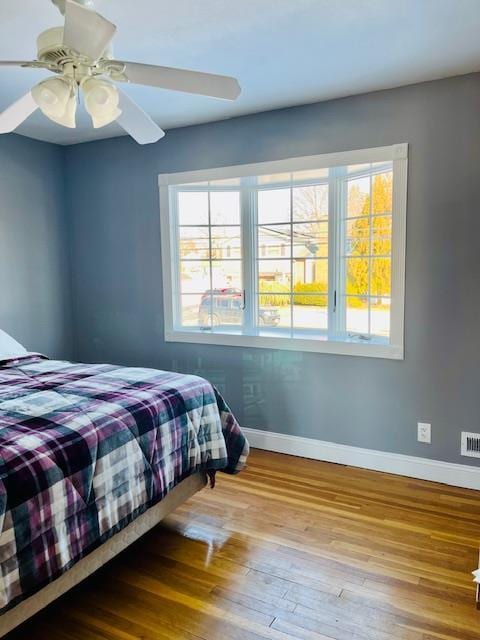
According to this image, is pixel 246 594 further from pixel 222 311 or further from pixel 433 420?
pixel 222 311

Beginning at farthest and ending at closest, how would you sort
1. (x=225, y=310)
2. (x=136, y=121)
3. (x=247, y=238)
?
(x=225, y=310) → (x=247, y=238) → (x=136, y=121)

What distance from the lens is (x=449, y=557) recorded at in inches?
88.0

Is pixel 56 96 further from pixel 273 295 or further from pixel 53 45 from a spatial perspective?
pixel 273 295

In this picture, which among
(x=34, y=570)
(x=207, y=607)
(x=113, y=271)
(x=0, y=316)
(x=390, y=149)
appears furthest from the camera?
(x=113, y=271)

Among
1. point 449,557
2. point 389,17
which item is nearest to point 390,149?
point 389,17

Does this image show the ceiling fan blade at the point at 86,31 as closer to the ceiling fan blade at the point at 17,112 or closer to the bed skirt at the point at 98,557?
the ceiling fan blade at the point at 17,112

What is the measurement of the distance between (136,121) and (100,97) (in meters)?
0.50

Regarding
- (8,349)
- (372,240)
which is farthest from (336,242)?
(8,349)

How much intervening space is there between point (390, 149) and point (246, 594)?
257 centimetres

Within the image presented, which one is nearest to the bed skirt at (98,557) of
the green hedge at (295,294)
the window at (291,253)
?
the window at (291,253)

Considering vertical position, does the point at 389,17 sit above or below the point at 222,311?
above

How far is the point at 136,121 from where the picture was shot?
87.0 inches

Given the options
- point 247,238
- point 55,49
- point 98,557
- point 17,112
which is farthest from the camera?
point 247,238

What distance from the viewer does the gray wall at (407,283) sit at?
2787 millimetres
